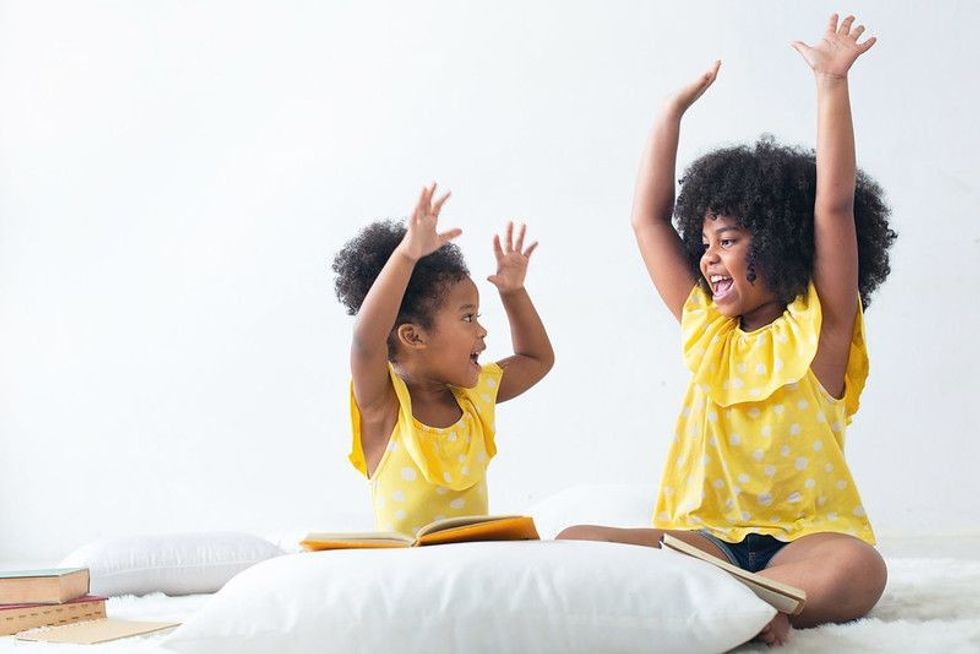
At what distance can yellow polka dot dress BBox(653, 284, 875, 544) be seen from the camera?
1.62 metres

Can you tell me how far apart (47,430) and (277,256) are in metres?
0.86

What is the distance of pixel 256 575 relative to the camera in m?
1.31

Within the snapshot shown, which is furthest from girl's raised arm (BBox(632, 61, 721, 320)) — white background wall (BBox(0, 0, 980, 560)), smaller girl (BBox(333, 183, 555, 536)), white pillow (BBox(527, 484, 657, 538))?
white background wall (BBox(0, 0, 980, 560))

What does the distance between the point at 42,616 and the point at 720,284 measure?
102 centimetres

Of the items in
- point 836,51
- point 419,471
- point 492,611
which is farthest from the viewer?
point 419,471

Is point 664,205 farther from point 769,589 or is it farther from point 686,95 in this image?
point 769,589

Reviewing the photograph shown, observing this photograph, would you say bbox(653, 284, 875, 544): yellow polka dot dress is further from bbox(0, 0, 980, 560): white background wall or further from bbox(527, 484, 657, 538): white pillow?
bbox(0, 0, 980, 560): white background wall

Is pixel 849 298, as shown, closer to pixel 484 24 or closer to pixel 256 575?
pixel 256 575

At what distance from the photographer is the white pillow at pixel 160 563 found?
2.16 m

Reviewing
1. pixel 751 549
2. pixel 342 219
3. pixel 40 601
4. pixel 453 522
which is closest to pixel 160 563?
pixel 40 601

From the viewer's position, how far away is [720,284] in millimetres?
1711

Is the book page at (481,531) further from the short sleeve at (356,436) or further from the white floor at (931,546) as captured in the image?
the white floor at (931,546)

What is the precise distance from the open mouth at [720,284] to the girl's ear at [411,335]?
1.57 ft

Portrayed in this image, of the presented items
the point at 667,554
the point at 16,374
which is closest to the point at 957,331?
the point at 667,554
